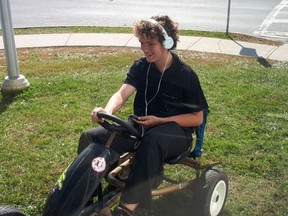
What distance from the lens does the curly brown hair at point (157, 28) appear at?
9.27ft

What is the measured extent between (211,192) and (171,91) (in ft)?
2.76

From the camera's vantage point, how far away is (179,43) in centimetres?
846

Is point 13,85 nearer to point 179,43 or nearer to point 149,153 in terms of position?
point 149,153

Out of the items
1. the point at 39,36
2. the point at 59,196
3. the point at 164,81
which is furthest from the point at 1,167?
the point at 39,36

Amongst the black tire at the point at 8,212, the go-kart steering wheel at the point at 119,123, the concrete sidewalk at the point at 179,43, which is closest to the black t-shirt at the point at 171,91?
the go-kart steering wheel at the point at 119,123

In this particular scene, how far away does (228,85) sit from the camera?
596cm

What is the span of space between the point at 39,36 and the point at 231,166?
6.54m

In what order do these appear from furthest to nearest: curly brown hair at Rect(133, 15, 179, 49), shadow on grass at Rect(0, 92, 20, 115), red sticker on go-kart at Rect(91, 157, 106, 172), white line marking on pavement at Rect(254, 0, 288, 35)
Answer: white line marking on pavement at Rect(254, 0, 288, 35) → shadow on grass at Rect(0, 92, 20, 115) → curly brown hair at Rect(133, 15, 179, 49) → red sticker on go-kart at Rect(91, 157, 106, 172)

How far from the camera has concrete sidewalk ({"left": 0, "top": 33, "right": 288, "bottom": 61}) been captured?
26.2 ft

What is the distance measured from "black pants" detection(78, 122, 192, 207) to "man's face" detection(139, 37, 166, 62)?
517mm

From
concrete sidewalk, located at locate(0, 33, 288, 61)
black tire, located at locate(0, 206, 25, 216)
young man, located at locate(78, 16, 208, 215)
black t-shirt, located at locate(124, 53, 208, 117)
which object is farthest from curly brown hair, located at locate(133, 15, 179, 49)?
concrete sidewalk, located at locate(0, 33, 288, 61)

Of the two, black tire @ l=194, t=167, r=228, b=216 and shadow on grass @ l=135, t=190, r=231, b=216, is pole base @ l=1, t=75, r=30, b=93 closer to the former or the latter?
shadow on grass @ l=135, t=190, r=231, b=216

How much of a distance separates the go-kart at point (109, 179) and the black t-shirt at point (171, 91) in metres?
0.25

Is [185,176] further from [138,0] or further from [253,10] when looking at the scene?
[138,0]
